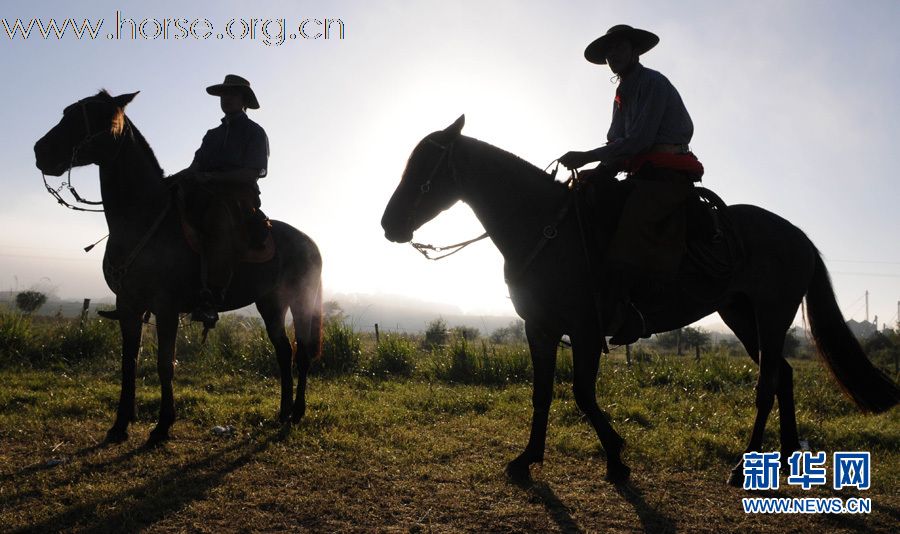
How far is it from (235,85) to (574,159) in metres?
3.86

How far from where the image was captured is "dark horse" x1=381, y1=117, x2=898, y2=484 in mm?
4164

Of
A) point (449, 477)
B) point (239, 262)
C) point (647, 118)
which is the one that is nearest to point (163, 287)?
point (239, 262)

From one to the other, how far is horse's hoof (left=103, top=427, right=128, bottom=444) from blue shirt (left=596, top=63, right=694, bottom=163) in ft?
16.8

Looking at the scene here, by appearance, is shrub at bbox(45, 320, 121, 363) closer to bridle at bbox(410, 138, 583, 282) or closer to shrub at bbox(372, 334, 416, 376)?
shrub at bbox(372, 334, 416, 376)

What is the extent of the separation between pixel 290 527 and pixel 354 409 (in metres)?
3.47

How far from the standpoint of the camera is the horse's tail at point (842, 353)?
477cm

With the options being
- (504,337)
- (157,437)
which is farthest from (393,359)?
(504,337)

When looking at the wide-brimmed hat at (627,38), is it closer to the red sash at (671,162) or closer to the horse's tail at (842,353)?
the red sash at (671,162)

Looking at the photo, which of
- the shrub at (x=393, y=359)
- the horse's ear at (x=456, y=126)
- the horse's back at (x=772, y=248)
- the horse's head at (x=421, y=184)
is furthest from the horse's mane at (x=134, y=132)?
the shrub at (x=393, y=359)

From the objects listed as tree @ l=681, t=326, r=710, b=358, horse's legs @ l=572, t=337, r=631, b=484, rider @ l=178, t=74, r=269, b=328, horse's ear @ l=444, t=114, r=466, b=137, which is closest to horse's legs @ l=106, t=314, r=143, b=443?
rider @ l=178, t=74, r=269, b=328

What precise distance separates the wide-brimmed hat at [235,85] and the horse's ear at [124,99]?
33.9 inches

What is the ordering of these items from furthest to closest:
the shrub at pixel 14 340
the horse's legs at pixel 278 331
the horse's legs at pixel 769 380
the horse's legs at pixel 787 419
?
the shrub at pixel 14 340 < the horse's legs at pixel 278 331 < the horse's legs at pixel 787 419 < the horse's legs at pixel 769 380

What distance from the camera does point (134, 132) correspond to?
5527 mm

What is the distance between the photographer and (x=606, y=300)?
13.8 ft
